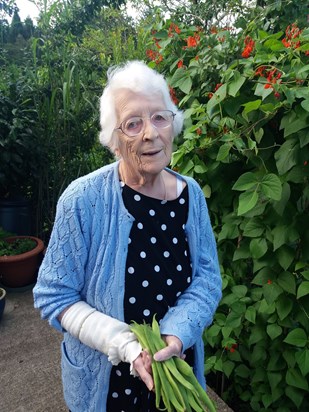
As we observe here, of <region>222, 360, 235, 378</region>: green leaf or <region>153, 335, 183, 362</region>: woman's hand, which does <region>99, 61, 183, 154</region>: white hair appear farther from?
<region>222, 360, 235, 378</region>: green leaf

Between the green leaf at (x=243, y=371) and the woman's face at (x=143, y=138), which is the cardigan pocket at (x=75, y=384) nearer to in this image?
Answer: the woman's face at (x=143, y=138)

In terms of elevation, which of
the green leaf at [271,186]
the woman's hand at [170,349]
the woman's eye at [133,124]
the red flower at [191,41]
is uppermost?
the red flower at [191,41]

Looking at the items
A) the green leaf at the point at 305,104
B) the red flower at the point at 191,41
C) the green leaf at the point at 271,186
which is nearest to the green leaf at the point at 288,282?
the green leaf at the point at 271,186

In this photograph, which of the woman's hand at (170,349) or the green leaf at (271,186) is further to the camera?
the green leaf at (271,186)

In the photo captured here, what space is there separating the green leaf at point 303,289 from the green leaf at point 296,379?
0.42 metres

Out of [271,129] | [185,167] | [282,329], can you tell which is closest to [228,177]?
[185,167]

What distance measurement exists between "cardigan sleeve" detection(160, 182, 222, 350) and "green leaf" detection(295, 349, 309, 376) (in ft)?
1.64

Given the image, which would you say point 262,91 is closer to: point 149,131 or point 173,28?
point 149,131

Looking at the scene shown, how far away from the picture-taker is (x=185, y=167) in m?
1.76

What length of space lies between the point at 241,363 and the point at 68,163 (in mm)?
2901

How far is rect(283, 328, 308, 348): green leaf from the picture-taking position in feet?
4.92

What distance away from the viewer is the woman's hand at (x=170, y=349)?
103 centimetres

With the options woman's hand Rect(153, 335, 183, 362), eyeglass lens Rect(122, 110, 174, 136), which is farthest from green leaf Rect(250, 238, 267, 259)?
eyeglass lens Rect(122, 110, 174, 136)

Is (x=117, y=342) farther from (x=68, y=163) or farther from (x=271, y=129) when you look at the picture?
(x=68, y=163)
